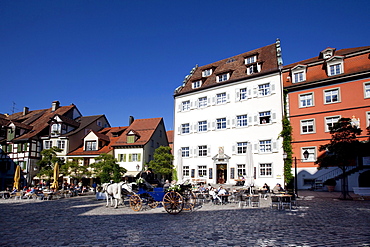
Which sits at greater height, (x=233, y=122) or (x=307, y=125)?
(x=233, y=122)

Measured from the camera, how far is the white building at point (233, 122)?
2880cm

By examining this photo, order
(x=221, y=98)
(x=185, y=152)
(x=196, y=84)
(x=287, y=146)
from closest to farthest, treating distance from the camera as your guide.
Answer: (x=287, y=146)
(x=221, y=98)
(x=185, y=152)
(x=196, y=84)

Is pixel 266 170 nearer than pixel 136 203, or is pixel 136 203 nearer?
pixel 136 203

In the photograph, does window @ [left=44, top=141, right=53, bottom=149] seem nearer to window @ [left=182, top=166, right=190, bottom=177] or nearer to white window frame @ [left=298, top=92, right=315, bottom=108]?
window @ [left=182, top=166, right=190, bottom=177]

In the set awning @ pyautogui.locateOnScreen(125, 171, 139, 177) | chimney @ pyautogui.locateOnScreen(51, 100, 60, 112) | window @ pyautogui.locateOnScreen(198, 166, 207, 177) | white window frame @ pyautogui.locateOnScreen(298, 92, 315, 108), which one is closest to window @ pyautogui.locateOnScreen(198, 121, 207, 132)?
window @ pyautogui.locateOnScreen(198, 166, 207, 177)

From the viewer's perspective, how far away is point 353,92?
25922 millimetres

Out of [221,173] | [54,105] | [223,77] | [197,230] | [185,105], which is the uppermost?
[223,77]

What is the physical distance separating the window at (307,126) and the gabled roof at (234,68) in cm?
610

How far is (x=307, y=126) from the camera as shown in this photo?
2794 cm

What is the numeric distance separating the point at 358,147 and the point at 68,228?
1903 cm

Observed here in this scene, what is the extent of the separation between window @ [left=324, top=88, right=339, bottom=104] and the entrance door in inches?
487

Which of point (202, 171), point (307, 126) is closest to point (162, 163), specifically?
point (202, 171)

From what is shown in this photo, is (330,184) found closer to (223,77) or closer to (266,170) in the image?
(266,170)

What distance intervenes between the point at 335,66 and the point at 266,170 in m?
12.1
